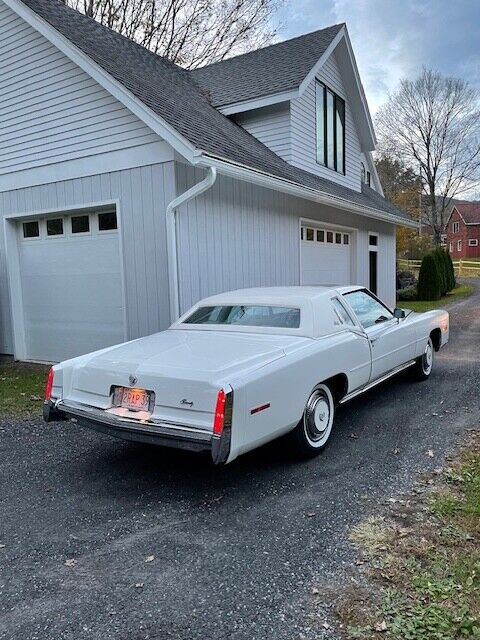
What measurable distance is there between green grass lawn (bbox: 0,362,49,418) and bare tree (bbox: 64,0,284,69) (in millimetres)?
16916

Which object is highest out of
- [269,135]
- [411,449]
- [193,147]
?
[269,135]

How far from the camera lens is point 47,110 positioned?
8.48 m

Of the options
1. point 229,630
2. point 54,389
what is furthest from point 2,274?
point 229,630

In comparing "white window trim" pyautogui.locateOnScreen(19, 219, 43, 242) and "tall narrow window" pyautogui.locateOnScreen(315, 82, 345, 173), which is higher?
"tall narrow window" pyautogui.locateOnScreen(315, 82, 345, 173)

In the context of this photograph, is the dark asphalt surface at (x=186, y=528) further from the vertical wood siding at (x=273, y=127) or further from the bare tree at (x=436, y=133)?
the bare tree at (x=436, y=133)

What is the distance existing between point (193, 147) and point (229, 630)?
5.81 meters

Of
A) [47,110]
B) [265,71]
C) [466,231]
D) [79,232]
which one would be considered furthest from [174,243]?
[466,231]

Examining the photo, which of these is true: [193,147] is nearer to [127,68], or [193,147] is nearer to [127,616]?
[127,68]

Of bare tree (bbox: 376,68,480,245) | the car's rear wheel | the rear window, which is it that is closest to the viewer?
the rear window

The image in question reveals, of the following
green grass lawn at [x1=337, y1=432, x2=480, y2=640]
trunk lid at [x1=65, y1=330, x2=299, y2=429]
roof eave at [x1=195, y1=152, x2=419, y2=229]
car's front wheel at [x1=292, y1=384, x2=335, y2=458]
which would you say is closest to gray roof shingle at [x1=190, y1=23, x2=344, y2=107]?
roof eave at [x1=195, y1=152, x2=419, y2=229]

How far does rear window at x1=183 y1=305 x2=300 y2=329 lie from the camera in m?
4.82

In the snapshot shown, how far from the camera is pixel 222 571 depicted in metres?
2.79

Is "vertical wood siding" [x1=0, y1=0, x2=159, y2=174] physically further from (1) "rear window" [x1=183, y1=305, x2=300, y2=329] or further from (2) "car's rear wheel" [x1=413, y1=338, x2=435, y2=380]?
(2) "car's rear wheel" [x1=413, y1=338, x2=435, y2=380]

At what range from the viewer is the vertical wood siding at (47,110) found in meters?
7.77
